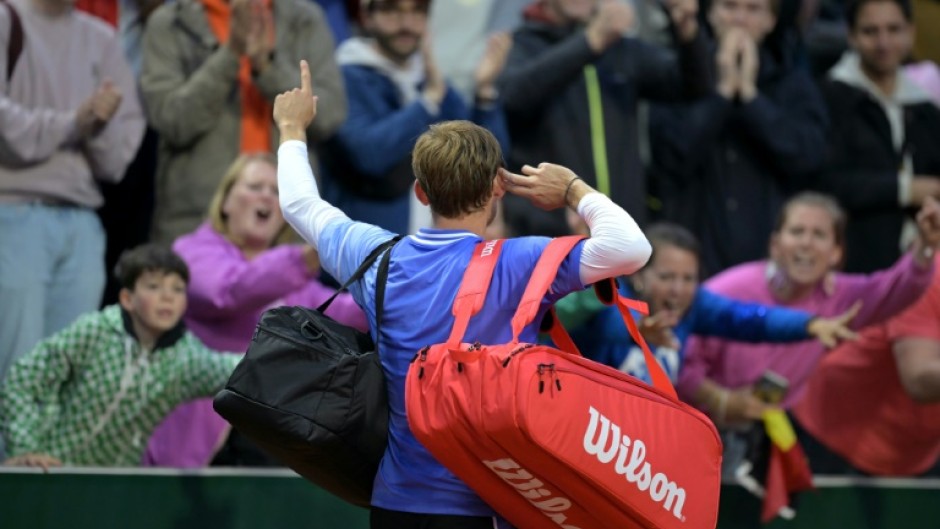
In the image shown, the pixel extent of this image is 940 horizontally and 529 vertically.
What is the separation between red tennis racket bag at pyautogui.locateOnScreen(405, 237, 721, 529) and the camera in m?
4.12

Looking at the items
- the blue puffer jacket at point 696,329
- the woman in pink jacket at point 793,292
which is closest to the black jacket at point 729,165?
the woman in pink jacket at point 793,292

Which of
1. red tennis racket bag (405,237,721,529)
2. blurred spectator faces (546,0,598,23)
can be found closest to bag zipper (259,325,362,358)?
red tennis racket bag (405,237,721,529)

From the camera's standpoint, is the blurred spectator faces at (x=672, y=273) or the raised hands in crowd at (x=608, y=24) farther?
the raised hands in crowd at (x=608, y=24)

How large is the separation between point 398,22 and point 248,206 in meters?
1.46

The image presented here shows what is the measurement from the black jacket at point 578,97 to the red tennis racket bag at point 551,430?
12.9 ft

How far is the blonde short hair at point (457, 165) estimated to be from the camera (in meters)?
4.43

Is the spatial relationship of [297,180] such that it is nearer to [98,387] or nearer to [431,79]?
[98,387]

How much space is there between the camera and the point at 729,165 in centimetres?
912

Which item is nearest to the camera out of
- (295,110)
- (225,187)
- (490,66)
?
(295,110)

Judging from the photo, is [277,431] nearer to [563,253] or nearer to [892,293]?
[563,253]

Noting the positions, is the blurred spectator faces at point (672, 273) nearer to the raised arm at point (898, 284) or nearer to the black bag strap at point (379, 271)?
the raised arm at point (898, 284)

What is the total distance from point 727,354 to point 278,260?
234 cm

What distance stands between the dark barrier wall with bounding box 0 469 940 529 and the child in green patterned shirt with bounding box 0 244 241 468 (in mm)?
135

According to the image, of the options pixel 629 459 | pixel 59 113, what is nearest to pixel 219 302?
pixel 59 113
